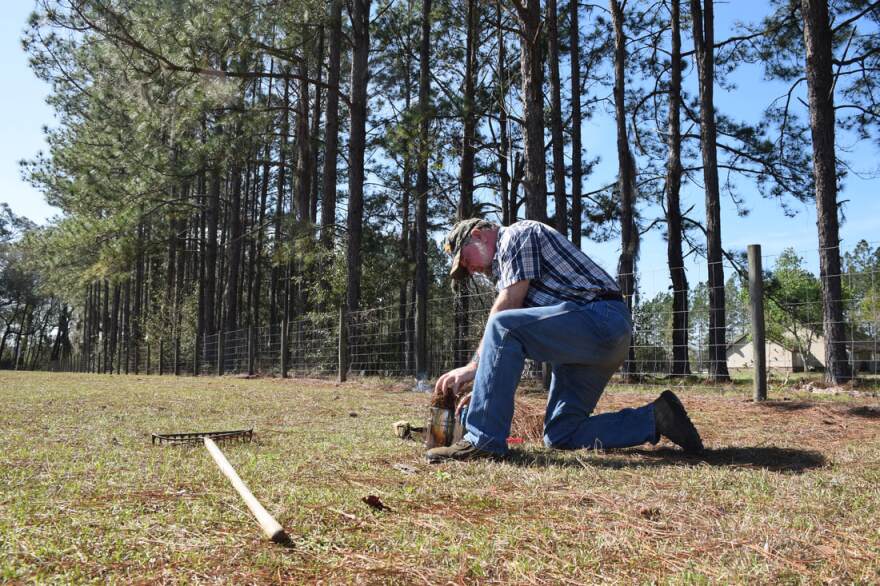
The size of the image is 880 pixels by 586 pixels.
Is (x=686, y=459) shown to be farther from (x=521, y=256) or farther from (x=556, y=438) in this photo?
(x=521, y=256)

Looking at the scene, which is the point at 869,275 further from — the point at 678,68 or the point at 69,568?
the point at 678,68

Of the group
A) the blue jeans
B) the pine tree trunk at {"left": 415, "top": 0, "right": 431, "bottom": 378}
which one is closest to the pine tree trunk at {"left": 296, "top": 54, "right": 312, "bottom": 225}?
the pine tree trunk at {"left": 415, "top": 0, "right": 431, "bottom": 378}

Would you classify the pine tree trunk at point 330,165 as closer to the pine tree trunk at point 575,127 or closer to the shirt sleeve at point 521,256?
the pine tree trunk at point 575,127

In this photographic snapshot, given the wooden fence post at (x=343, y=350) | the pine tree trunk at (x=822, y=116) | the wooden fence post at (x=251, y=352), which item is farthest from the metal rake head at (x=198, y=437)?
the wooden fence post at (x=251, y=352)

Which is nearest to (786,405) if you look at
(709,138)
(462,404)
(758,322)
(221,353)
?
(758,322)

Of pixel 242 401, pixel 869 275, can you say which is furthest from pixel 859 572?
pixel 869 275

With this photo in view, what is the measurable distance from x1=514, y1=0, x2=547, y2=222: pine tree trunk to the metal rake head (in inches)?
191

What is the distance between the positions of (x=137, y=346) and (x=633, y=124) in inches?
939

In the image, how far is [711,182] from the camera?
13.0 meters

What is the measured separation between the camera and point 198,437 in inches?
134

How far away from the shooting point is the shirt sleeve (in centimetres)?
286

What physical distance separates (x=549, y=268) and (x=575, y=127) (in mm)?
14066

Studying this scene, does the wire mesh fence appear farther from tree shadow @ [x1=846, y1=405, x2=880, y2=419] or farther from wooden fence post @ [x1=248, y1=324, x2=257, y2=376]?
tree shadow @ [x1=846, y1=405, x2=880, y2=419]

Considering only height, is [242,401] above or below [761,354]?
below
